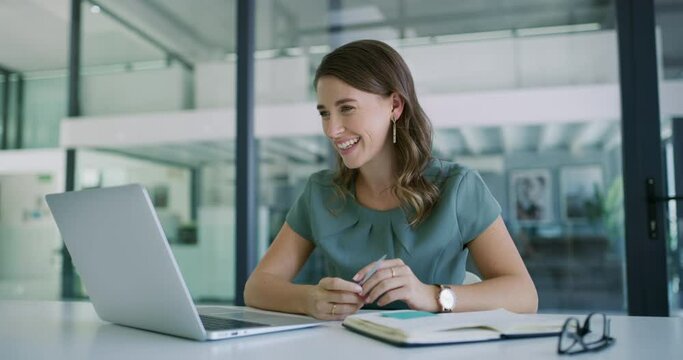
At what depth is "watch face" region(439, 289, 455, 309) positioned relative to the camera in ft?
4.26

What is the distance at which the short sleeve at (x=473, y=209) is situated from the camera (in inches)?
64.4

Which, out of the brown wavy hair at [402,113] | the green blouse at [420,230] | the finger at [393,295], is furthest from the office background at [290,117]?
the finger at [393,295]

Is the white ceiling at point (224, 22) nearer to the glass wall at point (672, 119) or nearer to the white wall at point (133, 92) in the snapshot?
the white wall at point (133, 92)

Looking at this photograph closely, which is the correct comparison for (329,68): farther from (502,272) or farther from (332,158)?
(332,158)

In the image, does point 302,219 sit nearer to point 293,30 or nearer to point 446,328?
point 446,328

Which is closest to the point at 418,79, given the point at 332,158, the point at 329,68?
the point at 332,158

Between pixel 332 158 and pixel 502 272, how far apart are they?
80.7 inches

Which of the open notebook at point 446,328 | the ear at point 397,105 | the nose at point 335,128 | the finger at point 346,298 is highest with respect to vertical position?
the ear at point 397,105

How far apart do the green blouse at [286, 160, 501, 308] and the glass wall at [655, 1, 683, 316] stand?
61.7 inches

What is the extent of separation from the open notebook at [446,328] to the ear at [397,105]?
→ 0.83m

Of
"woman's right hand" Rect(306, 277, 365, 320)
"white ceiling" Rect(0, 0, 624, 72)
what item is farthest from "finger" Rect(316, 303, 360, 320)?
"white ceiling" Rect(0, 0, 624, 72)

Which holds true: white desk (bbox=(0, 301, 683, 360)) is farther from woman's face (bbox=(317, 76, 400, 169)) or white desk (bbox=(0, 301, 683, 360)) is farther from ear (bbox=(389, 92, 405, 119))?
ear (bbox=(389, 92, 405, 119))

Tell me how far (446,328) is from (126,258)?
0.56 metres

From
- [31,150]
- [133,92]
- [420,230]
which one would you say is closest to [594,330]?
[420,230]
